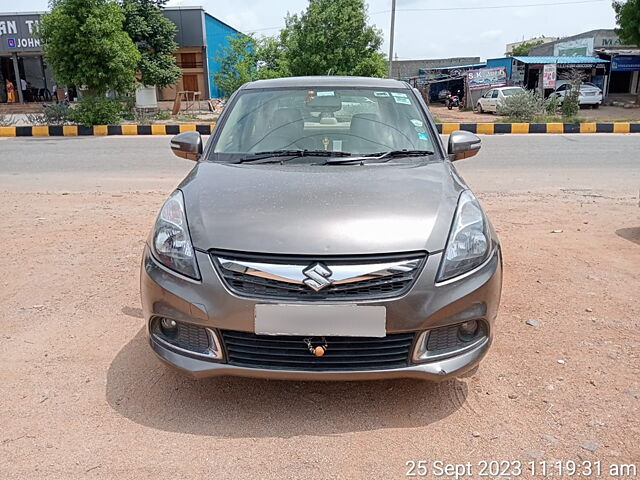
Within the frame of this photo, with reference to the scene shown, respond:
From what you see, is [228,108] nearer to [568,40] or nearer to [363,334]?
[363,334]

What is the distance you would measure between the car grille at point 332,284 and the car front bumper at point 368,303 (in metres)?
0.04

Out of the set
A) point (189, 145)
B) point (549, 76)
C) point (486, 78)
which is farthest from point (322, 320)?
point (486, 78)

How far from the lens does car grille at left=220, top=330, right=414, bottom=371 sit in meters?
2.34

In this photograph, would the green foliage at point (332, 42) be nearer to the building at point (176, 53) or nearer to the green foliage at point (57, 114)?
the building at point (176, 53)

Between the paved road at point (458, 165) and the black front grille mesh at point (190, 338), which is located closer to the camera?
the black front grille mesh at point (190, 338)

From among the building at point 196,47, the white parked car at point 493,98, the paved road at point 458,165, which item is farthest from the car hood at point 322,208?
the building at point 196,47

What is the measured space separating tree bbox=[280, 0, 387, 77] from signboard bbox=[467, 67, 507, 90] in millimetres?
9833

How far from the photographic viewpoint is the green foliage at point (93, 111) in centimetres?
1731

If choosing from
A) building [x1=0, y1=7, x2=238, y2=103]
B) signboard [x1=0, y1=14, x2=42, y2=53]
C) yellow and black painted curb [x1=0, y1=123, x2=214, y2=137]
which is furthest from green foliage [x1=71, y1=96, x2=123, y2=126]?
signboard [x1=0, y1=14, x2=42, y2=53]

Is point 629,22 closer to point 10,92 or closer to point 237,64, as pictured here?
point 237,64

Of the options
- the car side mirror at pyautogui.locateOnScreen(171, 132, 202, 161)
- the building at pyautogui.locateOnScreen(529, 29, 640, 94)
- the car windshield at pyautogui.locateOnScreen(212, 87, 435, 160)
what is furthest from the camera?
the building at pyautogui.locateOnScreen(529, 29, 640, 94)

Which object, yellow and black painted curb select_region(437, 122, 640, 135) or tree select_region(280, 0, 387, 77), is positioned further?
tree select_region(280, 0, 387, 77)

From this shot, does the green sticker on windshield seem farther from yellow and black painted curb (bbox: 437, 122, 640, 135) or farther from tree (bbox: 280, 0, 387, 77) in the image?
tree (bbox: 280, 0, 387, 77)

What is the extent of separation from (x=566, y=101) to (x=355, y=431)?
1977 cm
